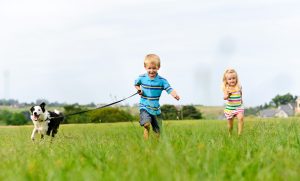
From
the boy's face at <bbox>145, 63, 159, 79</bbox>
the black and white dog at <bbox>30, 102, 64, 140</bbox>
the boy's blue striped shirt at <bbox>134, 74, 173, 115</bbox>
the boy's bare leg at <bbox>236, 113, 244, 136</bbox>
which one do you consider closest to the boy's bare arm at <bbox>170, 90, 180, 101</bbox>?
the boy's blue striped shirt at <bbox>134, 74, 173, 115</bbox>

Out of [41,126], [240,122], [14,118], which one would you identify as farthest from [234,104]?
[14,118]

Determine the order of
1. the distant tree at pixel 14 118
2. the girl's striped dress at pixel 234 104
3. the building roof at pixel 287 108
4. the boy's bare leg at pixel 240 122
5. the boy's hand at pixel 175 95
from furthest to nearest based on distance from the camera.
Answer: the building roof at pixel 287 108 < the distant tree at pixel 14 118 < the girl's striped dress at pixel 234 104 < the boy's bare leg at pixel 240 122 < the boy's hand at pixel 175 95

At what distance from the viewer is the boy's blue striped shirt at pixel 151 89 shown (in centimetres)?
1042

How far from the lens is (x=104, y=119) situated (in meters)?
44.3

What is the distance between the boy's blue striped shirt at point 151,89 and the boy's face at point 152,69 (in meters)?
0.08

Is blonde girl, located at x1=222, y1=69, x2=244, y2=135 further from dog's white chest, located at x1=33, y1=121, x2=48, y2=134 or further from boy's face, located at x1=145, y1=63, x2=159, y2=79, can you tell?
dog's white chest, located at x1=33, y1=121, x2=48, y2=134

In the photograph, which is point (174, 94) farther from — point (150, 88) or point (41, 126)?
point (41, 126)

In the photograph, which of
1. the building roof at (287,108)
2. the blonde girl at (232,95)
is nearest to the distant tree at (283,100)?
the building roof at (287,108)

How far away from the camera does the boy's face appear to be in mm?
10398

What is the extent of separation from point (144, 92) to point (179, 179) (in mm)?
7104

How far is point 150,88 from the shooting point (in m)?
10.4

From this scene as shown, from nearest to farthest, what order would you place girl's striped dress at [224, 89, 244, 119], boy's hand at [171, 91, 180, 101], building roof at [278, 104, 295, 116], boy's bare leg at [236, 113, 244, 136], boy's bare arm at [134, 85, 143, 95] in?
boy's hand at [171, 91, 180, 101], boy's bare arm at [134, 85, 143, 95], boy's bare leg at [236, 113, 244, 136], girl's striped dress at [224, 89, 244, 119], building roof at [278, 104, 295, 116]

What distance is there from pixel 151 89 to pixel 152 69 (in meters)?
0.39

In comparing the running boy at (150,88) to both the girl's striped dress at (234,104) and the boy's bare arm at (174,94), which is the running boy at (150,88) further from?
the girl's striped dress at (234,104)
